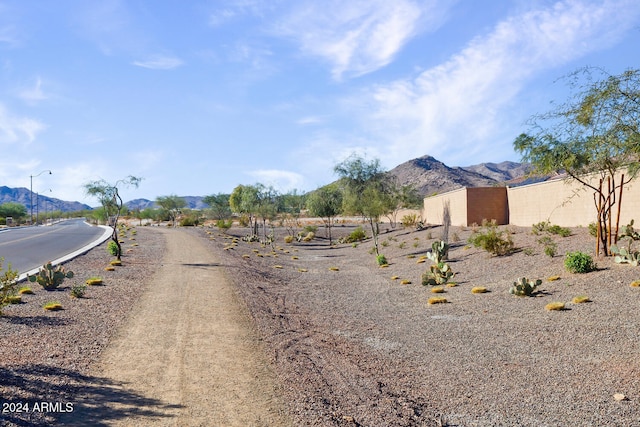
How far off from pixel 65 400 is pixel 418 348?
6542 mm

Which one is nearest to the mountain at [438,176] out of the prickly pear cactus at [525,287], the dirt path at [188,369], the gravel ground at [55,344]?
the prickly pear cactus at [525,287]

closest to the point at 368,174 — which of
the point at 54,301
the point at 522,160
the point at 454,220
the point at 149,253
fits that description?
the point at 454,220

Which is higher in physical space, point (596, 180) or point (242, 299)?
point (596, 180)

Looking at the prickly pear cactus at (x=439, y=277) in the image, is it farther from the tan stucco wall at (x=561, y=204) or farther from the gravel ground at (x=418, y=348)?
the tan stucco wall at (x=561, y=204)

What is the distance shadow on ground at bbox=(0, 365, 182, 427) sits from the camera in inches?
239

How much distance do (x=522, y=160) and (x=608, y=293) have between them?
6115 millimetres

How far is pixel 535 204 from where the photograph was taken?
28.7m

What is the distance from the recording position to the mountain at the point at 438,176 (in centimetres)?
12379

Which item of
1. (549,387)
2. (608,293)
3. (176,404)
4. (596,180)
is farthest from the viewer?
(596,180)

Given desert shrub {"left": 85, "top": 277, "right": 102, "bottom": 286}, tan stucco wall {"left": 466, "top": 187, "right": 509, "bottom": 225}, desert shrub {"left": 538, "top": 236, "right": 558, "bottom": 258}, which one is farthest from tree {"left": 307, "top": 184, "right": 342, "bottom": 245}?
desert shrub {"left": 85, "top": 277, "right": 102, "bottom": 286}

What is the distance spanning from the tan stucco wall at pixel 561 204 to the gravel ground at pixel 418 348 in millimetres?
3054

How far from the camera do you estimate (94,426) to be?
19.4 feet

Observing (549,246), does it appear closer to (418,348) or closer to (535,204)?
(535,204)

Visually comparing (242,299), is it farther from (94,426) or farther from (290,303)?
(94,426)
